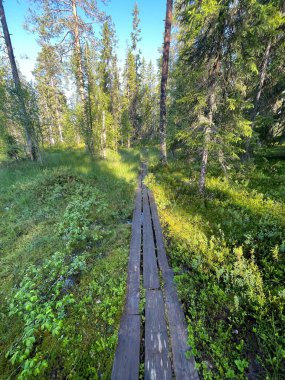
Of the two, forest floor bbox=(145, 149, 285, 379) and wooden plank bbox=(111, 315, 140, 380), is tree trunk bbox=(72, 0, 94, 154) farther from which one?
wooden plank bbox=(111, 315, 140, 380)

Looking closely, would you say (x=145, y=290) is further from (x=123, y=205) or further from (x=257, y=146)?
(x=257, y=146)

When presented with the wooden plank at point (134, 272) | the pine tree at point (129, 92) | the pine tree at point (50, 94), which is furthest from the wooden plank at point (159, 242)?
the pine tree at point (129, 92)

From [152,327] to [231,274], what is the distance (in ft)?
6.06

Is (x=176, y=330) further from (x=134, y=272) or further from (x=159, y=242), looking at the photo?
(x=159, y=242)

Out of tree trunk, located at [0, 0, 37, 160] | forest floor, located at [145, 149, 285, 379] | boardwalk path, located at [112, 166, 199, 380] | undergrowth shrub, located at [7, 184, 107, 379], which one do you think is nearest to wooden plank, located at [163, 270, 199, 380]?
boardwalk path, located at [112, 166, 199, 380]

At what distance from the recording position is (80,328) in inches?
112

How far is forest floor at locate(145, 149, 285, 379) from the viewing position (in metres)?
2.48

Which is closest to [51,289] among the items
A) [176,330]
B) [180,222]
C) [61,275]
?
[61,275]

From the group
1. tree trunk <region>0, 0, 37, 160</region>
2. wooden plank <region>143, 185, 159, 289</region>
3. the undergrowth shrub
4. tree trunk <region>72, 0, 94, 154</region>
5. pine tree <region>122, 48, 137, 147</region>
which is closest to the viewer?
the undergrowth shrub

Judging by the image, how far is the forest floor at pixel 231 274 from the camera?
2.48 meters

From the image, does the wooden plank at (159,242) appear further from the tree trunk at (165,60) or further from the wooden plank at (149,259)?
the tree trunk at (165,60)

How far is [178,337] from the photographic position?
2688 millimetres

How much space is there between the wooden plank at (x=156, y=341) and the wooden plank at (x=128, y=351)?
0.44 feet

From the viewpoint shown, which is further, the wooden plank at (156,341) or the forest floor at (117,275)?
the forest floor at (117,275)
